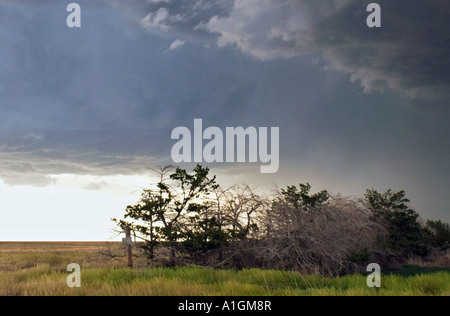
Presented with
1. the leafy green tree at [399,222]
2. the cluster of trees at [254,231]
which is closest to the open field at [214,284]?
the cluster of trees at [254,231]

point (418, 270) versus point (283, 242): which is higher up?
point (283, 242)

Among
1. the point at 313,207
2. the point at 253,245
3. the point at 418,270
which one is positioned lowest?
the point at 418,270

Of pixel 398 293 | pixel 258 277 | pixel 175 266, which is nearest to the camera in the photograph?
pixel 398 293

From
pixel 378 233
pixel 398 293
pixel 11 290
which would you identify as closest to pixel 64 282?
pixel 11 290

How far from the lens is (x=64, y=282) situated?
11594 millimetres

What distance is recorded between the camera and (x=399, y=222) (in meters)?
19.4

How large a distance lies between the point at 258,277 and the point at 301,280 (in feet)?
3.99

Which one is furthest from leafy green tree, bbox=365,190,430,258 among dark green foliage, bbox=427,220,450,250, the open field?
the open field

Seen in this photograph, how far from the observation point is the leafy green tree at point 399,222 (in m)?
19.0

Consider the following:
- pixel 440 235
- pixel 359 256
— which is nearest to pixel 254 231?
pixel 359 256

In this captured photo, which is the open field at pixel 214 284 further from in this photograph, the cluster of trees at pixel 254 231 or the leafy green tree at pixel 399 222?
the leafy green tree at pixel 399 222

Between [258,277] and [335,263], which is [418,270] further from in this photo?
[258,277]

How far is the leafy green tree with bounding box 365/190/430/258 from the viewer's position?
A: 1898 centimetres

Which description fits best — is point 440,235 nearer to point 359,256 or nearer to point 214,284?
point 359,256
